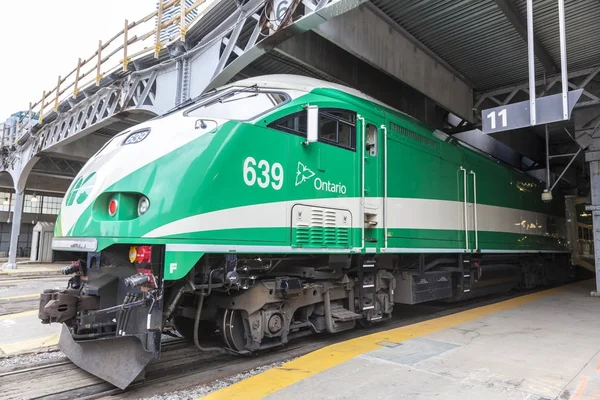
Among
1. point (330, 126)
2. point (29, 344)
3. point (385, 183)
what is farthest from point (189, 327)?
point (385, 183)

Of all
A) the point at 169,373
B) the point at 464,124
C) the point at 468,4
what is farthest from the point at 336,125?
the point at 464,124

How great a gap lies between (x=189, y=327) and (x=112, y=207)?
232cm

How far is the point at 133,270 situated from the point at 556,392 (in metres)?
4.20

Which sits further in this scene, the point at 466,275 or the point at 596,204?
the point at 596,204

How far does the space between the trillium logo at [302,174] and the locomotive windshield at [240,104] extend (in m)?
0.79

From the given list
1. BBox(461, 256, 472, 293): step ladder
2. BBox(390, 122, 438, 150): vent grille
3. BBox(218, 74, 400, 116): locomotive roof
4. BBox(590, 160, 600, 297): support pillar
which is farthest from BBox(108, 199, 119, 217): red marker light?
BBox(590, 160, 600, 297): support pillar

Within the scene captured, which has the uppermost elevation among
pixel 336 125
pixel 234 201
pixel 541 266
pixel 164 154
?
pixel 336 125

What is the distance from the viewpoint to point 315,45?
895cm

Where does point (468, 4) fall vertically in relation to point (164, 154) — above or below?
above

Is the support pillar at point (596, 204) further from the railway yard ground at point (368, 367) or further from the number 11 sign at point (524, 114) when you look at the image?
the number 11 sign at point (524, 114)

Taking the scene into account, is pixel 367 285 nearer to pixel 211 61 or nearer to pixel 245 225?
pixel 245 225

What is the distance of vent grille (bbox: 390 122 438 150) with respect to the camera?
270 inches

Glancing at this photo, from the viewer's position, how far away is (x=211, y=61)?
8406mm

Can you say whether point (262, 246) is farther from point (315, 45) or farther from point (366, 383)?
point (315, 45)
